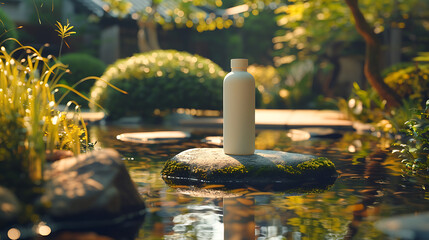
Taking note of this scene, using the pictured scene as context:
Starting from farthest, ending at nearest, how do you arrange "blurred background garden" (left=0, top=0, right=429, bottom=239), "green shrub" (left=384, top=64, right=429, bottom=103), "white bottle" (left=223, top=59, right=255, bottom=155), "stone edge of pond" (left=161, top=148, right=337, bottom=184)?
"green shrub" (left=384, top=64, right=429, bottom=103) → "white bottle" (left=223, top=59, right=255, bottom=155) → "stone edge of pond" (left=161, top=148, right=337, bottom=184) → "blurred background garden" (left=0, top=0, right=429, bottom=239)

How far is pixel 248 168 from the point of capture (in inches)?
267

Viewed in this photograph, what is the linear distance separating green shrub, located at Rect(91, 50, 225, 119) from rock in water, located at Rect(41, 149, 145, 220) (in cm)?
1125

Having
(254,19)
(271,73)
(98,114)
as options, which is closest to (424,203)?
(98,114)

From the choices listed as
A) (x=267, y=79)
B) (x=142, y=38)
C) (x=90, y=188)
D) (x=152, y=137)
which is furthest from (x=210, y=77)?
(x=90, y=188)

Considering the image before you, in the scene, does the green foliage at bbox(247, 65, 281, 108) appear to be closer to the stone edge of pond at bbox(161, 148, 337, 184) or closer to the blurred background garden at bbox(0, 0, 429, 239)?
the blurred background garden at bbox(0, 0, 429, 239)

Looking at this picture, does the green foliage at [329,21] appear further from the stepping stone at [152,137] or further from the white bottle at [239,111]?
the white bottle at [239,111]

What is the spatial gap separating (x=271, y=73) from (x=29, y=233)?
73.5 feet

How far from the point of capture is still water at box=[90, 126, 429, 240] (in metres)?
4.59

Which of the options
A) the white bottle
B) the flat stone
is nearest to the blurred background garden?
the flat stone

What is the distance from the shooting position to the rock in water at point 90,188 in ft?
15.2

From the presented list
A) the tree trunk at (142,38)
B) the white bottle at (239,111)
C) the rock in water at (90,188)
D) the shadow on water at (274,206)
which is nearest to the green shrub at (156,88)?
the tree trunk at (142,38)

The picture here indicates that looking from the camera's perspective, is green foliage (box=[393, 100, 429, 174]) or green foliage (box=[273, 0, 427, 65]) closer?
green foliage (box=[393, 100, 429, 174])

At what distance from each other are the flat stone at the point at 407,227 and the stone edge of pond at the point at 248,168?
2.10 meters

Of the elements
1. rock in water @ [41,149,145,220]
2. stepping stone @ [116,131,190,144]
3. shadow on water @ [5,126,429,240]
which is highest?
rock in water @ [41,149,145,220]
